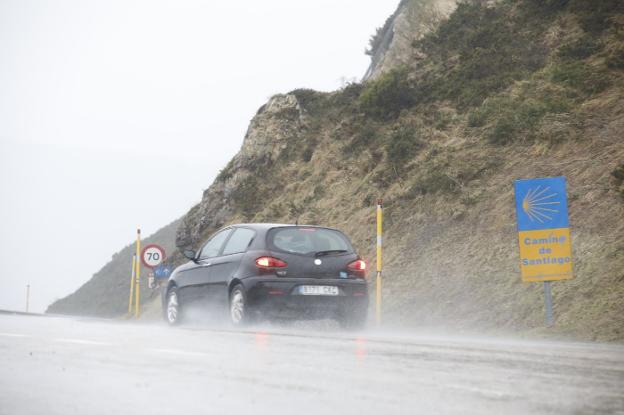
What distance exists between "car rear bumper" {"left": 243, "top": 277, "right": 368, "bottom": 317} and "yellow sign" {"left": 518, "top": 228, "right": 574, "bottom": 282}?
8.82 ft

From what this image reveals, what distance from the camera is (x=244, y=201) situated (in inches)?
1185

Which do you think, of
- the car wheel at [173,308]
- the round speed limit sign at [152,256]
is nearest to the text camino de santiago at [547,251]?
the car wheel at [173,308]

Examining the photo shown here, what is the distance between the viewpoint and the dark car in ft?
40.9

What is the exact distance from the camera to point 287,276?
41.3 ft

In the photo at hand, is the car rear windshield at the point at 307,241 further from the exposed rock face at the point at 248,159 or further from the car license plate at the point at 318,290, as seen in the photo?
the exposed rock face at the point at 248,159

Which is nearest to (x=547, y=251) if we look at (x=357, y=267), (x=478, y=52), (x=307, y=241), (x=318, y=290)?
(x=357, y=267)

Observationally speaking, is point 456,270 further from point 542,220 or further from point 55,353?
point 55,353

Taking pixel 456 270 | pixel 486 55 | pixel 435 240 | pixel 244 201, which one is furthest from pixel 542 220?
pixel 244 201

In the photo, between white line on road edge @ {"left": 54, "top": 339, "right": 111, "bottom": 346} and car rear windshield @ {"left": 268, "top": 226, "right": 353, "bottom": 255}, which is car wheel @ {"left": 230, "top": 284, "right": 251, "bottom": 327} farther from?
white line on road edge @ {"left": 54, "top": 339, "right": 111, "bottom": 346}

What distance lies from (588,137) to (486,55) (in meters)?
7.71

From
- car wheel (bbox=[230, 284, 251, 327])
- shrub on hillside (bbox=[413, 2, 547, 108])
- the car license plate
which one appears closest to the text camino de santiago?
the car license plate

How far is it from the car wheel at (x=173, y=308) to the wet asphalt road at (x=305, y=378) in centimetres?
534

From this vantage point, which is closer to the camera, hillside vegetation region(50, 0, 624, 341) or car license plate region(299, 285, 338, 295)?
car license plate region(299, 285, 338, 295)

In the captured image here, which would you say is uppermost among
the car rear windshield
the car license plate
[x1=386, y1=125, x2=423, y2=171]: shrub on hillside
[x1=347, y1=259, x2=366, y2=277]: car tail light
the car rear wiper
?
[x1=386, y1=125, x2=423, y2=171]: shrub on hillside
